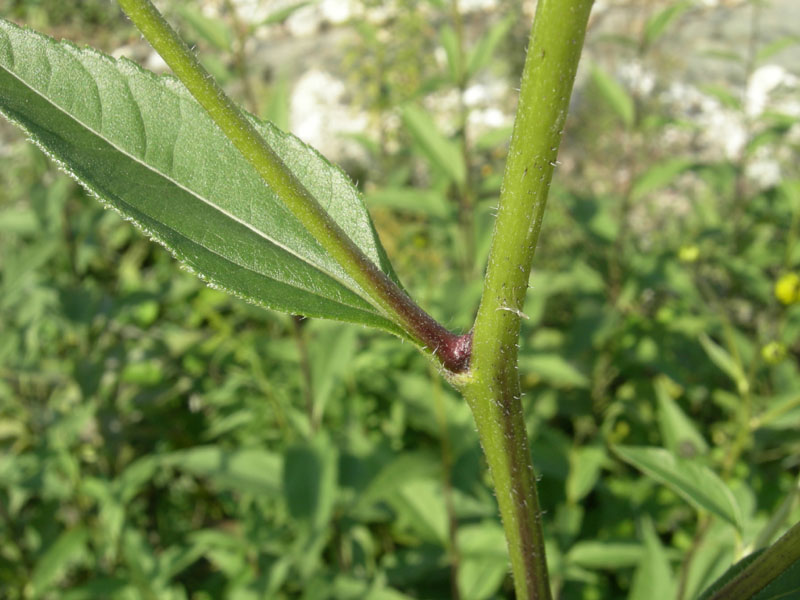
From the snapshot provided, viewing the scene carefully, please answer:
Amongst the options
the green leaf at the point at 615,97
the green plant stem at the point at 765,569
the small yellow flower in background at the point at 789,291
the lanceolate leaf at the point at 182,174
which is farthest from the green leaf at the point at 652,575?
the green leaf at the point at 615,97

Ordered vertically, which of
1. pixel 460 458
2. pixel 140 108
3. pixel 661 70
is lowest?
pixel 460 458

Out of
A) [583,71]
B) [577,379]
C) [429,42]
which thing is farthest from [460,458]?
[583,71]

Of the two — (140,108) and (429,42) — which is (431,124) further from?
(429,42)

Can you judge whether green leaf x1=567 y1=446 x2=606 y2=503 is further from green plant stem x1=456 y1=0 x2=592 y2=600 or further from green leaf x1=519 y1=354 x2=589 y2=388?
green plant stem x1=456 y1=0 x2=592 y2=600

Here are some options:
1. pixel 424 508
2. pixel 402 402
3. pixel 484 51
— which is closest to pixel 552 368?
pixel 402 402

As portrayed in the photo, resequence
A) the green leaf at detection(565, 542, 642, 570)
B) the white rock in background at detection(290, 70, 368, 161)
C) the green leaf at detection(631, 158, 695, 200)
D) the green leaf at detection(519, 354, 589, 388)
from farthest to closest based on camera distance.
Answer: the white rock in background at detection(290, 70, 368, 161), the green leaf at detection(631, 158, 695, 200), the green leaf at detection(519, 354, 589, 388), the green leaf at detection(565, 542, 642, 570)

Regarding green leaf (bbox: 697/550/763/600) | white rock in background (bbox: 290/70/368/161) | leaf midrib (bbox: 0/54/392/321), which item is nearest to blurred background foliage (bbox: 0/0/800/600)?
green leaf (bbox: 697/550/763/600)
